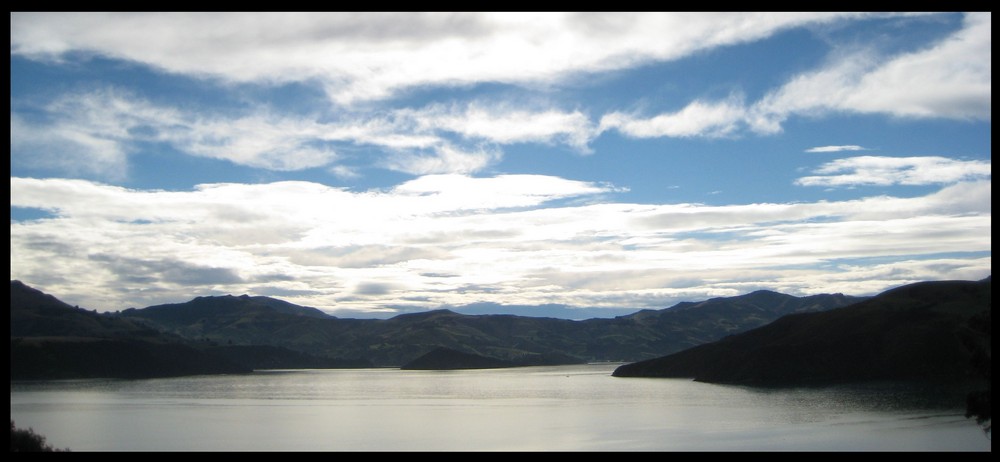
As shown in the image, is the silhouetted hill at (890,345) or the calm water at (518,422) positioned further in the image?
the silhouetted hill at (890,345)

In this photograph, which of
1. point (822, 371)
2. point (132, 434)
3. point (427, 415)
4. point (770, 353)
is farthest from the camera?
point (770, 353)

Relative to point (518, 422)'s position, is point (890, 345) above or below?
above

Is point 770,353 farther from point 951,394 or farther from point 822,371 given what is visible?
point 951,394

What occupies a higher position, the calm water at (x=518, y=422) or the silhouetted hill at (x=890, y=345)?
the silhouetted hill at (x=890, y=345)

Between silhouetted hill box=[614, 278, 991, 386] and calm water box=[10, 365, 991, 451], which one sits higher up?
silhouetted hill box=[614, 278, 991, 386]

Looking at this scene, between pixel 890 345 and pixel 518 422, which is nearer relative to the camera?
pixel 518 422

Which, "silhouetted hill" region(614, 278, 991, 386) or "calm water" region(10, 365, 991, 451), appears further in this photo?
"silhouetted hill" region(614, 278, 991, 386)
